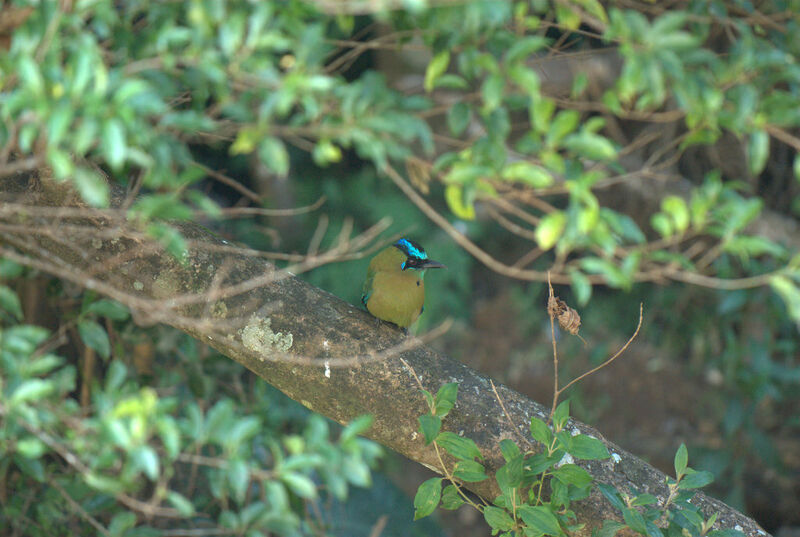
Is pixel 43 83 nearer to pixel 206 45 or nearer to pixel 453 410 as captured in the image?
pixel 206 45

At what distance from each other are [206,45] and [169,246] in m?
0.37

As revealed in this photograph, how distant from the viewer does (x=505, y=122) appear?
63.0 inches

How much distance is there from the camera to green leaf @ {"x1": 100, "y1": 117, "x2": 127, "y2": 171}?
1.30m

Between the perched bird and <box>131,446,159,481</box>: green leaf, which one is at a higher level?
<box>131,446,159,481</box>: green leaf

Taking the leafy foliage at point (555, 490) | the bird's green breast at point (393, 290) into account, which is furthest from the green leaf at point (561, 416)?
the bird's green breast at point (393, 290)

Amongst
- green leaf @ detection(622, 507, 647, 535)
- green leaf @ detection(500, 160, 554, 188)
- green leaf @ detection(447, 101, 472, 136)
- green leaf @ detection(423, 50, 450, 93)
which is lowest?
green leaf @ detection(622, 507, 647, 535)

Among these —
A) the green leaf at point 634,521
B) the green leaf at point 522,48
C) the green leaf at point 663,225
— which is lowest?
the green leaf at point 634,521

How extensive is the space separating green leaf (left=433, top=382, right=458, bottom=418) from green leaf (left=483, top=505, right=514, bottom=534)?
0.29 meters

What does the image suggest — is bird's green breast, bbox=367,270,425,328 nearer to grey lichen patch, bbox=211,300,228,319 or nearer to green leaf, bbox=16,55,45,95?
grey lichen patch, bbox=211,300,228,319

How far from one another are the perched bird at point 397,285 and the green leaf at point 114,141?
1891 mm

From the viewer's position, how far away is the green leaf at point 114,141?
1304 mm

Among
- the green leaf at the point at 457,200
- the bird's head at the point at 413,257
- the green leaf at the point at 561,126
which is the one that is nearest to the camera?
the green leaf at the point at 561,126

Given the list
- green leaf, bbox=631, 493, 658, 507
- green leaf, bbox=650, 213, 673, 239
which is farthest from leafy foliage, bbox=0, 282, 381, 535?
green leaf, bbox=631, 493, 658, 507

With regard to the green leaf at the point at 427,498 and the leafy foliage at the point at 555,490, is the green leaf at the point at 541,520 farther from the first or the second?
the green leaf at the point at 427,498
